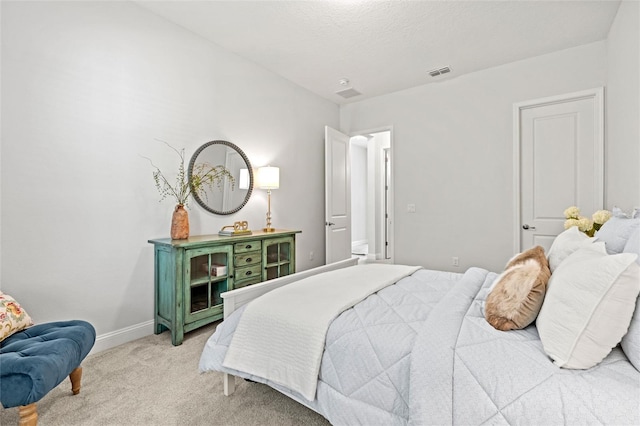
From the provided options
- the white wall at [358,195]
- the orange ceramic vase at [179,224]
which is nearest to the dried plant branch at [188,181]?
the orange ceramic vase at [179,224]

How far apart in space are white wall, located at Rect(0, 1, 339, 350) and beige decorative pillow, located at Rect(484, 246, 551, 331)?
2.53 meters

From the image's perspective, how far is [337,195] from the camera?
14.9 feet

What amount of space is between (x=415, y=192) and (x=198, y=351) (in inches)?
125

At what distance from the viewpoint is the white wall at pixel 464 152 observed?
342 cm

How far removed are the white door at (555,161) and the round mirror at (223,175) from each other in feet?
9.95

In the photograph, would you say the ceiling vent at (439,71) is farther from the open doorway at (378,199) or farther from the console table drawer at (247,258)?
the console table drawer at (247,258)

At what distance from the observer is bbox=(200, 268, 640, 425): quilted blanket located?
0.90 meters

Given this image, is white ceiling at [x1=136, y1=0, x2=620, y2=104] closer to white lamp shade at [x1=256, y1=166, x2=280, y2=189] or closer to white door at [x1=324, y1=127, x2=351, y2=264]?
white door at [x1=324, y1=127, x2=351, y2=264]

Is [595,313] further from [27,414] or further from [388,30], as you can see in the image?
[388,30]

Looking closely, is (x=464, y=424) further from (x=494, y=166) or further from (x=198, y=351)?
(x=494, y=166)

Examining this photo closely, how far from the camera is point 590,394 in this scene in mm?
899

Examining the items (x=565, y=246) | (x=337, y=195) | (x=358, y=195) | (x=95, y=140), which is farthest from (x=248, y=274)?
(x=358, y=195)

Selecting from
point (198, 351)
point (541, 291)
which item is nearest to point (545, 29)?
point (541, 291)

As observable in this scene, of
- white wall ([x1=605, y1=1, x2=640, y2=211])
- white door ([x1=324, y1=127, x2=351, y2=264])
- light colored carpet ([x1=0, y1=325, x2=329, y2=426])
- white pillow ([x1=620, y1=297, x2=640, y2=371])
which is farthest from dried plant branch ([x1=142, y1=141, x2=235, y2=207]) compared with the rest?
white wall ([x1=605, y1=1, x2=640, y2=211])
